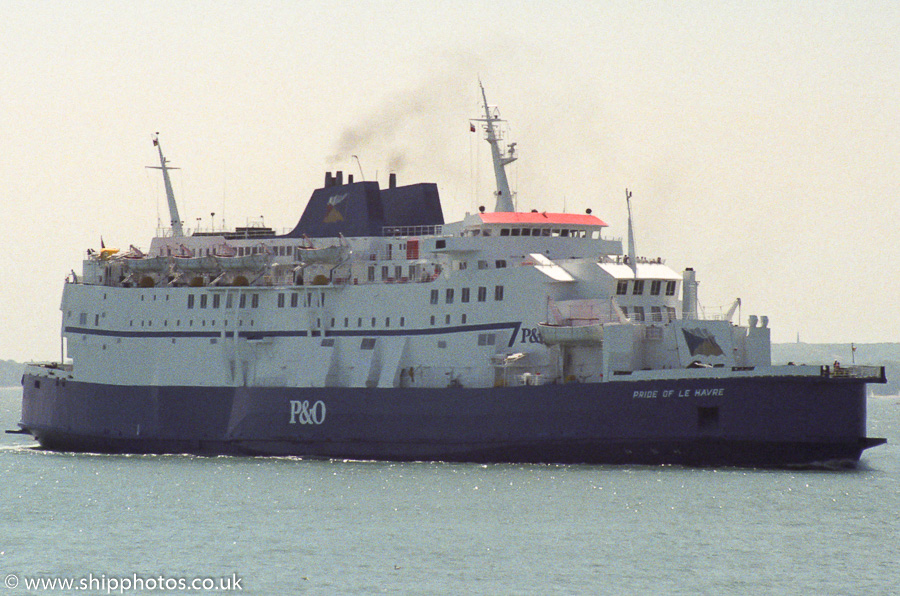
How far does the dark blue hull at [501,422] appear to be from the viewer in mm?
35281

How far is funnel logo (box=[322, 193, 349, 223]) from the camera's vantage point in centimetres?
4469

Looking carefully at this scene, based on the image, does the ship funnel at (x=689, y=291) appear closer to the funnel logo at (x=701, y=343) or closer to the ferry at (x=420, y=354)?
the ferry at (x=420, y=354)

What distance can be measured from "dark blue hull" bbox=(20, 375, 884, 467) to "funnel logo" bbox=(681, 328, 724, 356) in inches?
65.6

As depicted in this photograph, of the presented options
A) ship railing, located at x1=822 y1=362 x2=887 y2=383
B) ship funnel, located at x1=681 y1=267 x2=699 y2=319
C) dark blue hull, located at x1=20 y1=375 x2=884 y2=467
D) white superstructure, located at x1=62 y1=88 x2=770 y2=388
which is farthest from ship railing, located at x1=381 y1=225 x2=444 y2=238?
ship railing, located at x1=822 y1=362 x2=887 y2=383

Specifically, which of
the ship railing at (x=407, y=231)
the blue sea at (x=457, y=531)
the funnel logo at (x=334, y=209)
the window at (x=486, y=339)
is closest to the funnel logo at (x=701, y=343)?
the blue sea at (x=457, y=531)

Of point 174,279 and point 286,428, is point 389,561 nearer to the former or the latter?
point 286,428

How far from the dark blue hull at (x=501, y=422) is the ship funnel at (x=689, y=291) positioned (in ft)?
18.9

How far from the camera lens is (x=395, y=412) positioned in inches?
1592

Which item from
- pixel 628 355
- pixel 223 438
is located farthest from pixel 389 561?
pixel 223 438

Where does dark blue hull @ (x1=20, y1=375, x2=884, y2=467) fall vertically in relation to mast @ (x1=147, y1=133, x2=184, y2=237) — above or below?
A: below

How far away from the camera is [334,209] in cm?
4484

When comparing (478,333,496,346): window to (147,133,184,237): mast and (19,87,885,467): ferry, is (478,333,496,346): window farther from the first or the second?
(147,133,184,237): mast

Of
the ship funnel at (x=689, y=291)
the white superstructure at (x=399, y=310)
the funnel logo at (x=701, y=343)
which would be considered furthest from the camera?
the ship funnel at (x=689, y=291)

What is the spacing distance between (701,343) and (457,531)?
424 inches
